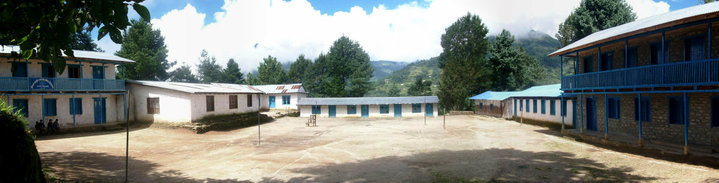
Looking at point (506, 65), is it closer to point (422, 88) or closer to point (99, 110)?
point (422, 88)

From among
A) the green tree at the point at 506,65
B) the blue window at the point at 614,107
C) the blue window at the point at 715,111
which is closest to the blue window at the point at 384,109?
the green tree at the point at 506,65

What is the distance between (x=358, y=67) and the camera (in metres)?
54.5

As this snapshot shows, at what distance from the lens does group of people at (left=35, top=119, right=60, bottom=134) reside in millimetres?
18594

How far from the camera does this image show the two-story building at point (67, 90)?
18.6 metres

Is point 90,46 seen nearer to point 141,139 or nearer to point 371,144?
point 141,139

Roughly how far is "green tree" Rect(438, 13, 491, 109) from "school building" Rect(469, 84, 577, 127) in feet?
11.7

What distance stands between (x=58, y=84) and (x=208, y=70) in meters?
51.8

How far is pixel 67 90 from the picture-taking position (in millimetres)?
20031

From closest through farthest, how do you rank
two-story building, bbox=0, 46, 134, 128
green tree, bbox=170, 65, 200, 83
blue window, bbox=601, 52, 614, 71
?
blue window, bbox=601, 52, 614, 71 < two-story building, bbox=0, 46, 134, 128 < green tree, bbox=170, 65, 200, 83

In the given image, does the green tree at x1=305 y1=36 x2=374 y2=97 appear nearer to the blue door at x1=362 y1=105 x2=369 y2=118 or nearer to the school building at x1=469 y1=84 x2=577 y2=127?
the blue door at x1=362 y1=105 x2=369 y2=118

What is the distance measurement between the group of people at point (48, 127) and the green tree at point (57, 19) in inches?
743

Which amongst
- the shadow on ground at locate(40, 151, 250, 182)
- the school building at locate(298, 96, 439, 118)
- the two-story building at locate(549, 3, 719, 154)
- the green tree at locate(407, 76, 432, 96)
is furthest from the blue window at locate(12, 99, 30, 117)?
the green tree at locate(407, 76, 432, 96)

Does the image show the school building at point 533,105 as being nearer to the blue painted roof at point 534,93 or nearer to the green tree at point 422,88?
the blue painted roof at point 534,93

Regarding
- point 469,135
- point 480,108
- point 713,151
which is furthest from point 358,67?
point 713,151
